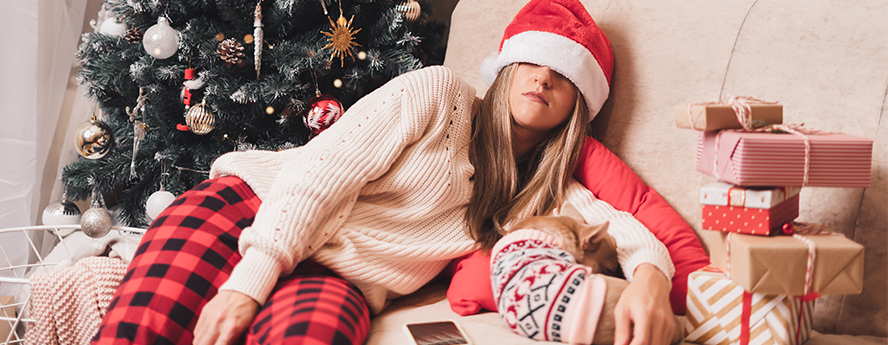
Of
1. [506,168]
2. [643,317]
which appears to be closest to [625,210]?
[506,168]

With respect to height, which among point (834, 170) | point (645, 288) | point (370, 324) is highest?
point (834, 170)

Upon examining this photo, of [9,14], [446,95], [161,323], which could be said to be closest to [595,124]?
[446,95]

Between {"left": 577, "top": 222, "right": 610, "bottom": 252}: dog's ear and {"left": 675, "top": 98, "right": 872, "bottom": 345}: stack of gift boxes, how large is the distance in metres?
0.15

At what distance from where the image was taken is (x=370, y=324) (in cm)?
92

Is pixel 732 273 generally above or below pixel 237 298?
above

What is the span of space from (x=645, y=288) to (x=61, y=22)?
1.93 meters

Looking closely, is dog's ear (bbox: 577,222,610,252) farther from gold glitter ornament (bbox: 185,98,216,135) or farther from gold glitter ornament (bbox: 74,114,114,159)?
gold glitter ornament (bbox: 74,114,114,159)

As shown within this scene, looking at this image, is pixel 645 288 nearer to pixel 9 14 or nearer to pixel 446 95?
pixel 446 95

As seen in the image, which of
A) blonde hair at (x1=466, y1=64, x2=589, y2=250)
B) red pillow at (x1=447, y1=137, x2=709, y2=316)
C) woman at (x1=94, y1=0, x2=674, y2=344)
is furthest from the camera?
blonde hair at (x1=466, y1=64, x2=589, y2=250)

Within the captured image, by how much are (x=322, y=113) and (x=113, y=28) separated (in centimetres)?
76

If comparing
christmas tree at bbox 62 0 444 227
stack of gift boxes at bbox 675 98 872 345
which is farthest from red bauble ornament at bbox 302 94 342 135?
stack of gift boxes at bbox 675 98 872 345

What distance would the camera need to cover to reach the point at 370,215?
1.01m

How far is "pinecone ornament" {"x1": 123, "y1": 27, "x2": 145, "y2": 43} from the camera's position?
1558mm

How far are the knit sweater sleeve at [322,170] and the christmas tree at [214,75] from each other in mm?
474
